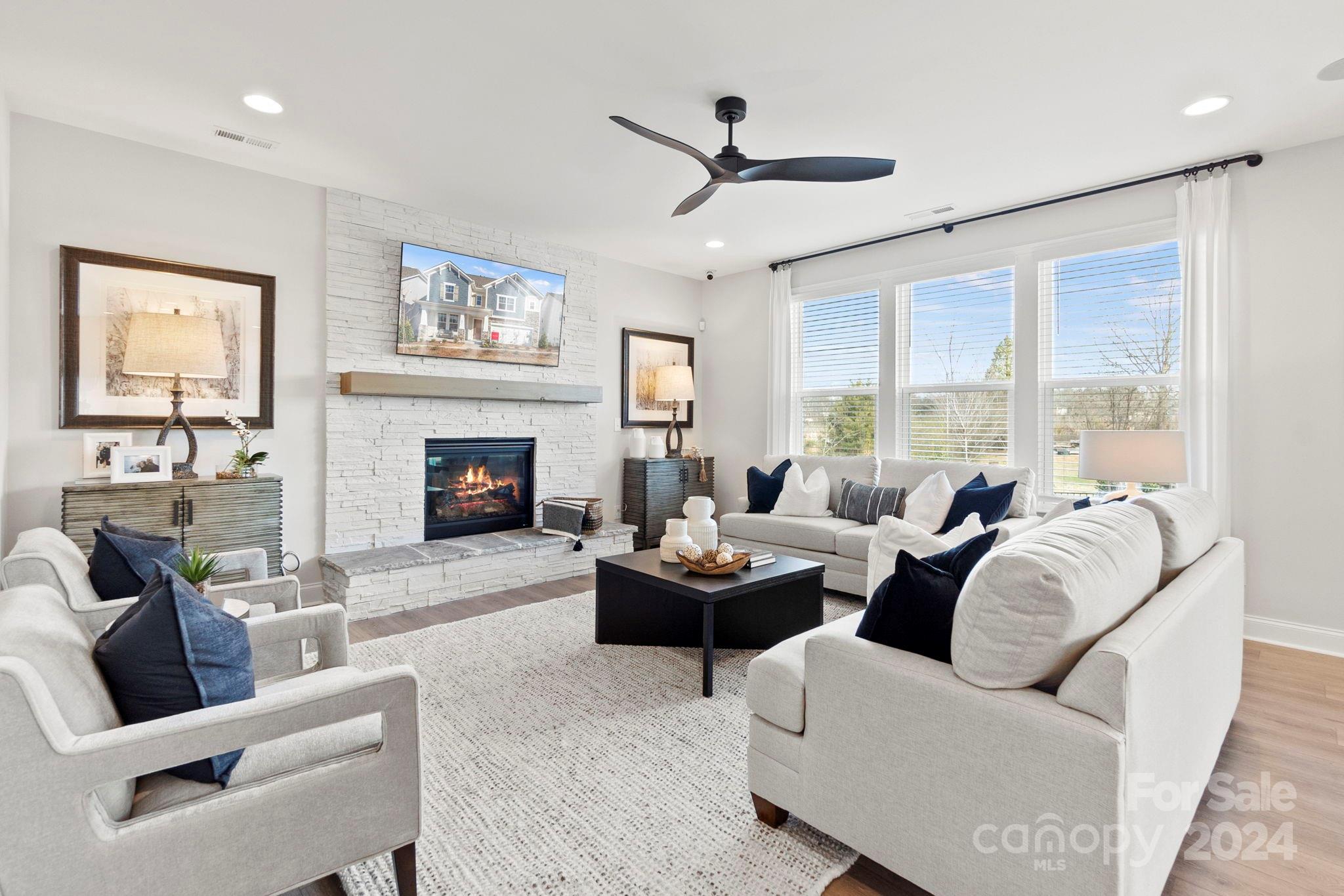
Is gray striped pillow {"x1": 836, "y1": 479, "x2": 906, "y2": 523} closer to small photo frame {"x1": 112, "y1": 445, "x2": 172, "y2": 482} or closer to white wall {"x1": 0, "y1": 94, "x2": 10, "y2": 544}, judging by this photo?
small photo frame {"x1": 112, "y1": 445, "x2": 172, "y2": 482}

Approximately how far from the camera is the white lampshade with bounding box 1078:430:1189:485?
10.1ft

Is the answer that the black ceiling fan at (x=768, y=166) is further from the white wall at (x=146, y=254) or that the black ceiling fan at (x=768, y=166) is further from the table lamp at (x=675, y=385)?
the table lamp at (x=675, y=385)

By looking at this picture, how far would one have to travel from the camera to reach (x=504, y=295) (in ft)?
15.9

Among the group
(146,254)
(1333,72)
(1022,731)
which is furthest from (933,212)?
(146,254)

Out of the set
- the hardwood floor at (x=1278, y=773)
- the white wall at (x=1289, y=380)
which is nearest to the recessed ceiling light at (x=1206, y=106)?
the white wall at (x=1289, y=380)

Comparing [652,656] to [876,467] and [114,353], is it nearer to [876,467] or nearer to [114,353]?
[876,467]

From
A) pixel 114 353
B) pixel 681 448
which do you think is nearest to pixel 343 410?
pixel 114 353

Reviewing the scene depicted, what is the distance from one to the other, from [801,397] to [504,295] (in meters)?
2.75

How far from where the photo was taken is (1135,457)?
125 inches

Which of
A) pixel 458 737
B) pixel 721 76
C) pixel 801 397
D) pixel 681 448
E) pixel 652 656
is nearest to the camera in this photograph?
pixel 458 737

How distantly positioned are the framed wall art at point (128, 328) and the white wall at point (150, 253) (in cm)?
6

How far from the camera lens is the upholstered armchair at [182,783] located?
104 cm

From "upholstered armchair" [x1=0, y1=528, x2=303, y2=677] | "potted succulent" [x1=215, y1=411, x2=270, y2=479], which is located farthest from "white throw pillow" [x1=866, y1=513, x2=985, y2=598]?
"potted succulent" [x1=215, y1=411, x2=270, y2=479]

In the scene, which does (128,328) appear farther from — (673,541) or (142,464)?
(673,541)
